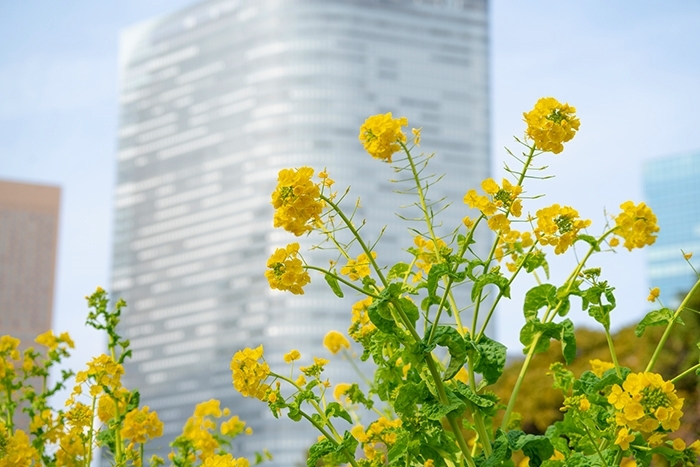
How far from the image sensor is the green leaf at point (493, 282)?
5.26 ft

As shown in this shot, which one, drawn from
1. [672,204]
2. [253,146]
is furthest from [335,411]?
[672,204]

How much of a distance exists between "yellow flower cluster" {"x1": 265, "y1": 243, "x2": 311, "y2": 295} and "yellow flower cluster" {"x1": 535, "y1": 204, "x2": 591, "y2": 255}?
1.49ft

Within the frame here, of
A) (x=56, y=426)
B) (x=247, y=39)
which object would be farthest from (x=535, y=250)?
(x=247, y=39)

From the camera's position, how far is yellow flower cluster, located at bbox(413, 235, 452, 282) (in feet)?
5.59

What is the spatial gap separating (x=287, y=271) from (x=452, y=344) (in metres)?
0.31

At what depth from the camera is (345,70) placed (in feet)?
226

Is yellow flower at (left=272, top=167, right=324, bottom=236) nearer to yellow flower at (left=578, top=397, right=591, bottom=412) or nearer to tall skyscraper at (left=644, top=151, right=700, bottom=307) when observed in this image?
yellow flower at (left=578, top=397, right=591, bottom=412)

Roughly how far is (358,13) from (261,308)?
77.0ft

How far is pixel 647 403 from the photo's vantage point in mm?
1512

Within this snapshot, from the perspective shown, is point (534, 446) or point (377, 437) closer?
point (534, 446)

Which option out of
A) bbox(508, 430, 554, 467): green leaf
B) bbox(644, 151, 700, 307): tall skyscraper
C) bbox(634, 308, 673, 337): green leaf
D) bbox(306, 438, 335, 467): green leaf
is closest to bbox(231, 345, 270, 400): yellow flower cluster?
bbox(306, 438, 335, 467): green leaf

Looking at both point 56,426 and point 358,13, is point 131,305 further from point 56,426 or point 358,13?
point 56,426

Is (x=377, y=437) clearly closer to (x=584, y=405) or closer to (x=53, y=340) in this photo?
(x=584, y=405)

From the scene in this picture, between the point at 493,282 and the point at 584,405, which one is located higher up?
the point at 493,282
